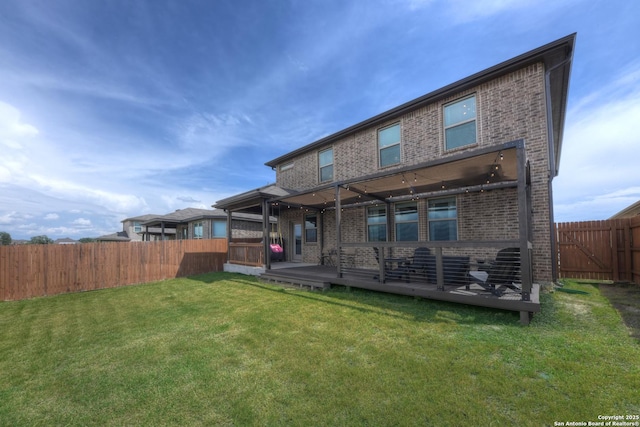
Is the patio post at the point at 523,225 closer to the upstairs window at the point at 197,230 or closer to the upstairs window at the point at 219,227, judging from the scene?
the upstairs window at the point at 219,227

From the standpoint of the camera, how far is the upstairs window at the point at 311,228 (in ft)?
41.2

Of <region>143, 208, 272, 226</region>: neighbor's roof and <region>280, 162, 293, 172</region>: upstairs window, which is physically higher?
<region>280, 162, 293, 172</region>: upstairs window

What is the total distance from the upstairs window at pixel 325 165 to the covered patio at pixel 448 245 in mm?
1684

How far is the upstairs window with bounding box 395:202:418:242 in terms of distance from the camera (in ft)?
29.7

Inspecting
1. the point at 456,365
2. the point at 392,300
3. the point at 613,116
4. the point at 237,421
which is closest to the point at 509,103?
the point at 613,116

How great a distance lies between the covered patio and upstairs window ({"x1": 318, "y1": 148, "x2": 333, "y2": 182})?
1684 millimetres

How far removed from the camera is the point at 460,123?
8.02m

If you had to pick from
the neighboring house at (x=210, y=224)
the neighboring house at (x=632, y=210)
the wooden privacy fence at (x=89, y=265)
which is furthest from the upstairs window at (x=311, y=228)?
the neighboring house at (x=632, y=210)

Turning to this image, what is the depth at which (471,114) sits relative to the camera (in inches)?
307

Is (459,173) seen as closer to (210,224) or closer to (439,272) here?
(439,272)

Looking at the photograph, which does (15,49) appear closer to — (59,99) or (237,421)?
(59,99)

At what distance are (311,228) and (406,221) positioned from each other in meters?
5.06

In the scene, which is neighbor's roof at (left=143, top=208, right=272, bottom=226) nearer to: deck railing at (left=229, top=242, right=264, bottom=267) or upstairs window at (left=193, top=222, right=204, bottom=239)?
upstairs window at (left=193, top=222, right=204, bottom=239)

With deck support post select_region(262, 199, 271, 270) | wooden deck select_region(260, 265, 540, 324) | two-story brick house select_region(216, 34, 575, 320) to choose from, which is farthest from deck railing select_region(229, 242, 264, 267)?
wooden deck select_region(260, 265, 540, 324)
